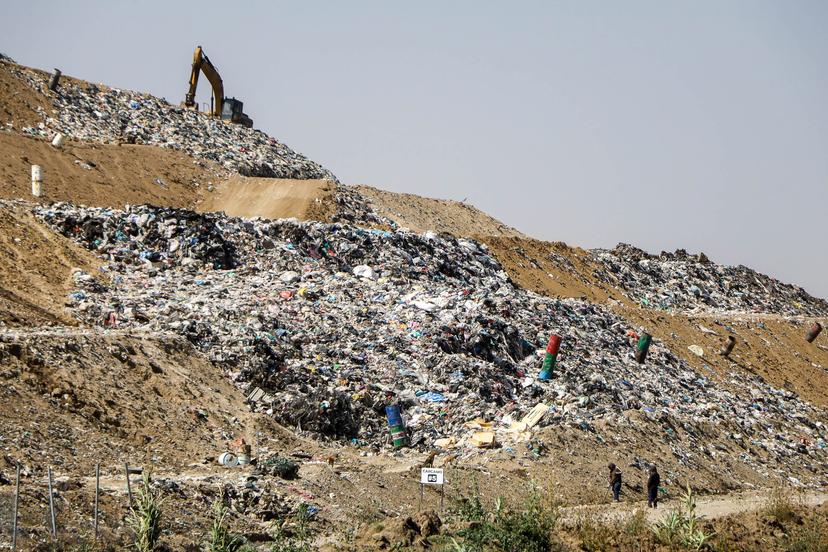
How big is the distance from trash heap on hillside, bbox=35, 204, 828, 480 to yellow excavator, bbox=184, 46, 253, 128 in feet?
46.3

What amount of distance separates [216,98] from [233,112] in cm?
96

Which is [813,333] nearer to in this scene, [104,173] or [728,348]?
[728,348]

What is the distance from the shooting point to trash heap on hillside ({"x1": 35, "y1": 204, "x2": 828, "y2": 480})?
66.2 ft

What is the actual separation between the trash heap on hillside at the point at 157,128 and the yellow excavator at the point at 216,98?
510 millimetres

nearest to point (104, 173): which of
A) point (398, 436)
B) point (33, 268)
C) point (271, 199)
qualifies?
point (271, 199)

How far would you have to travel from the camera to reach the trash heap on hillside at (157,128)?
3581cm

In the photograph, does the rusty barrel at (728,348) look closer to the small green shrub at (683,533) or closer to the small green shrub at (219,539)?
the small green shrub at (683,533)

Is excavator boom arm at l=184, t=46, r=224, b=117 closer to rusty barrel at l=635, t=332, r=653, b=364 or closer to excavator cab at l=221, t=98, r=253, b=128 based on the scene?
excavator cab at l=221, t=98, r=253, b=128

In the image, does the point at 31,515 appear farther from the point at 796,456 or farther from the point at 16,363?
the point at 796,456

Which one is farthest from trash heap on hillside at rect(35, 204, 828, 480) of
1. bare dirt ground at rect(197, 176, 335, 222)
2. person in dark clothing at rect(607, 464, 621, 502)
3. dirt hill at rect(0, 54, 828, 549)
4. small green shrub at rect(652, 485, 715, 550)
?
small green shrub at rect(652, 485, 715, 550)

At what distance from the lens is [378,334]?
22156mm

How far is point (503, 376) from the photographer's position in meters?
21.6

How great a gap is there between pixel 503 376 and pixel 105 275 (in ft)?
A: 28.8

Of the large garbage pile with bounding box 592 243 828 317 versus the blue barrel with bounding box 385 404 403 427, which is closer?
Result: the blue barrel with bounding box 385 404 403 427
